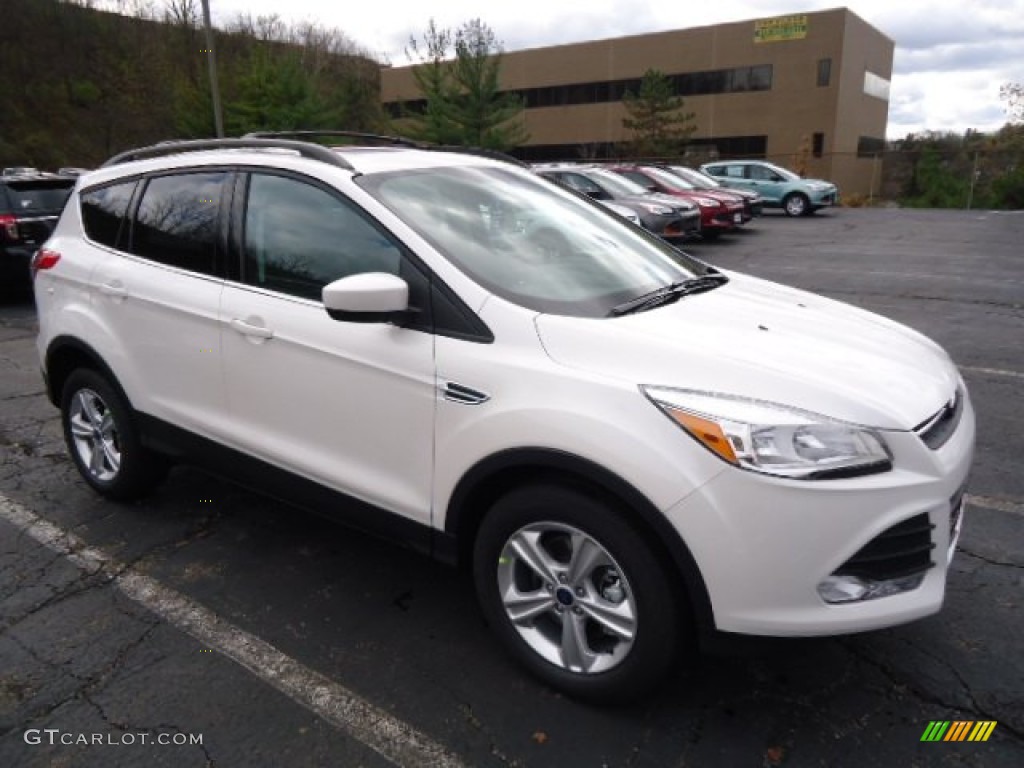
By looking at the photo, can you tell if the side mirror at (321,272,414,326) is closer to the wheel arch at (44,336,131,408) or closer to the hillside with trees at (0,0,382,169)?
the wheel arch at (44,336,131,408)

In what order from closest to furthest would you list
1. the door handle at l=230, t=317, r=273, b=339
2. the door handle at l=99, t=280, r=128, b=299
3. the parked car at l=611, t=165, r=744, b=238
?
the door handle at l=230, t=317, r=273, b=339 < the door handle at l=99, t=280, r=128, b=299 < the parked car at l=611, t=165, r=744, b=238

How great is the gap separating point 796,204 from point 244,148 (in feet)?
70.2

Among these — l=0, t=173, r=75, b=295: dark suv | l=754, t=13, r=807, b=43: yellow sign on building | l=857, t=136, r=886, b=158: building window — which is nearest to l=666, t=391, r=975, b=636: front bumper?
l=0, t=173, r=75, b=295: dark suv

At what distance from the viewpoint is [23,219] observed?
31.6 ft

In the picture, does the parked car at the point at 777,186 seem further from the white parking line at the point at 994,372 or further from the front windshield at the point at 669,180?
the white parking line at the point at 994,372

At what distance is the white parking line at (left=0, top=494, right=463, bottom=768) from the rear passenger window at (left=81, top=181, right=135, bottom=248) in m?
1.47

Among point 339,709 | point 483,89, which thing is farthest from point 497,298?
point 483,89

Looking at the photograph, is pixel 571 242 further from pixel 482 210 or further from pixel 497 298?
pixel 497 298

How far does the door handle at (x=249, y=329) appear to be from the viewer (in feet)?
9.58

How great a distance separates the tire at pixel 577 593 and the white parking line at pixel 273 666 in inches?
18.0

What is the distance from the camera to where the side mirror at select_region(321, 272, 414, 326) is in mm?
2398

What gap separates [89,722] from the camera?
7.90ft

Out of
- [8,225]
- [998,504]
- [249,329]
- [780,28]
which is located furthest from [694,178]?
[780,28]

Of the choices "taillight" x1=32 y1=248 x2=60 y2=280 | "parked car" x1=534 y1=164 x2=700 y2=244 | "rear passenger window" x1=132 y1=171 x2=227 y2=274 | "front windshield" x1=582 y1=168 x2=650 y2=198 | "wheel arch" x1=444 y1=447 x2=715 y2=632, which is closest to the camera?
"wheel arch" x1=444 y1=447 x2=715 y2=632
